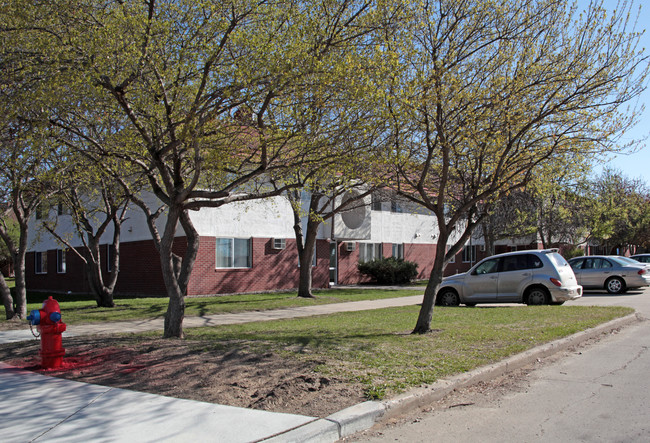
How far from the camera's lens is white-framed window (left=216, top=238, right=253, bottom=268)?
73.9 feet

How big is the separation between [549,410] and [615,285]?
1782 centimetres

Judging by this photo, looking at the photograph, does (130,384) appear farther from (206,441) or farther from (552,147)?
(552,147)

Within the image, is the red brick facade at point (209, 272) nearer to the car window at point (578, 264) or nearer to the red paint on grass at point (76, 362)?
the car window at point (578, 264)

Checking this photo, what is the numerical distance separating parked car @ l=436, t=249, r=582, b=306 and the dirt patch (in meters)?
9.80

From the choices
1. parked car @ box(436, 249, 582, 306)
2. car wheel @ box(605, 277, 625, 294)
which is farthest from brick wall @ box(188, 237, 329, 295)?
car wheel @ box(605, 277, 625, 294)

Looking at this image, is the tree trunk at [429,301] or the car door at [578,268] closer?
the tree trunk at [429,301]

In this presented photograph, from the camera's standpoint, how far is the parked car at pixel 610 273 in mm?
21003

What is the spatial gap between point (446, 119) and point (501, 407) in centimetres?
537

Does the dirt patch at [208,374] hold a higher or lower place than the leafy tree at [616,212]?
lower

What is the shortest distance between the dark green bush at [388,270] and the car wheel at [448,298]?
1193 cm

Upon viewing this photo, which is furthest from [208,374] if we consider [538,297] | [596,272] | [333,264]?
[333,264]

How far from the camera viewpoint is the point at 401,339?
9.31m

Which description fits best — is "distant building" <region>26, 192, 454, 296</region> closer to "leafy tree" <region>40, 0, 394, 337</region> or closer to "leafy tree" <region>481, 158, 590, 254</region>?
"leafy tree" <region>481, 158, 590, 254</region>

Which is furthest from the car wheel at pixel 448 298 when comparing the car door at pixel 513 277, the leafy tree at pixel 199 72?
the leafy tree at pixel 199 72
